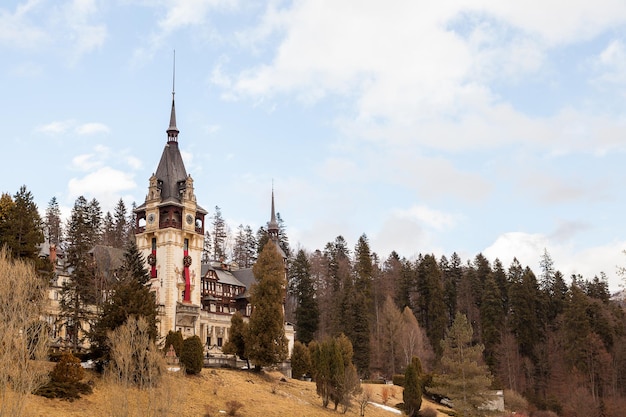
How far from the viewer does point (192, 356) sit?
1965 inches

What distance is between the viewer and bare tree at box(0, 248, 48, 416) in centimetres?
2848

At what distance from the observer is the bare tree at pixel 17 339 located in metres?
28.5

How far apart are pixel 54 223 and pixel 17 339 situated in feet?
310

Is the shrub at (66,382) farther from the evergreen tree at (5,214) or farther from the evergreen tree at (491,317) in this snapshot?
the evergreen tree at (491,317)

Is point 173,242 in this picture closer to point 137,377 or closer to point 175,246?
point 175,246

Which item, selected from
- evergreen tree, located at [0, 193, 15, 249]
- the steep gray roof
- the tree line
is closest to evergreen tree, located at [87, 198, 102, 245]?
the tree line

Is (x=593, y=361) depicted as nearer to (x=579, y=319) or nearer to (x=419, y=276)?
(x=579, y=319)

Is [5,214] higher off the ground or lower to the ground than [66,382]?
higher

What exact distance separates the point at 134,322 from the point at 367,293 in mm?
57774

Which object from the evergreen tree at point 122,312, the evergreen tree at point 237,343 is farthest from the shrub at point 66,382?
the evergreen tree at point 237,343

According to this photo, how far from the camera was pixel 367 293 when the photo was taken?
313ft

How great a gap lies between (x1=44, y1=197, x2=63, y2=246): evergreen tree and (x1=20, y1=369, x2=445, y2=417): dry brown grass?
232 feet

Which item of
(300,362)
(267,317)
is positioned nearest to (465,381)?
(300,362)

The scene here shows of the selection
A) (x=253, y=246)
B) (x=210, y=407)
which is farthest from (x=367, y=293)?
(x=210, y=407)
